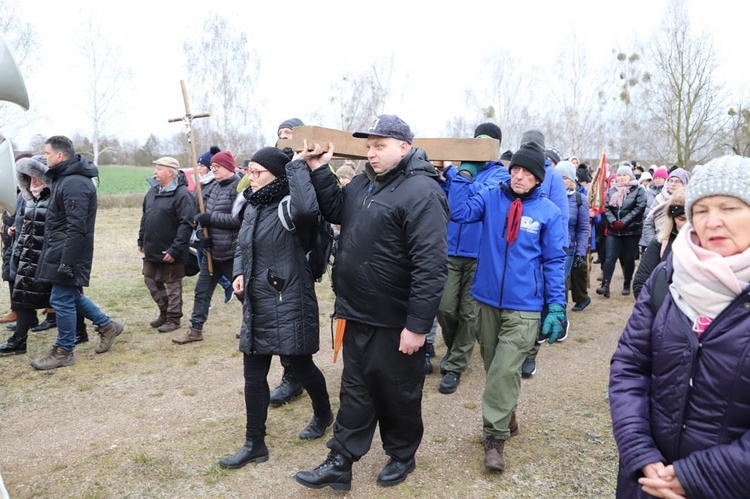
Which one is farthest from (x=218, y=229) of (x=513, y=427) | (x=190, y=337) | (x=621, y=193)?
(x=621, y=193)

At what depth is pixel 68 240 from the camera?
5105 mm

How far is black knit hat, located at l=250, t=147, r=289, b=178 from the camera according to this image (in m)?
3.58

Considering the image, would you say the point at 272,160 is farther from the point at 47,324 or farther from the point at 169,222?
the point at 47,324

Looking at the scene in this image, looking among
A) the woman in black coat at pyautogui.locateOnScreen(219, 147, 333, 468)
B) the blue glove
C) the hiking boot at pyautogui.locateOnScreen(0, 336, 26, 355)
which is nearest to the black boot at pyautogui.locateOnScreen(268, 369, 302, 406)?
the woman in black coat at pyautogui.locateOnScreen(219, 147, 333, 468)

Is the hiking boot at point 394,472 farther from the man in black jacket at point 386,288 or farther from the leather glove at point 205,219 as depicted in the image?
the leather glove at point 205,219

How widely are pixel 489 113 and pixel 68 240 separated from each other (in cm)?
3240

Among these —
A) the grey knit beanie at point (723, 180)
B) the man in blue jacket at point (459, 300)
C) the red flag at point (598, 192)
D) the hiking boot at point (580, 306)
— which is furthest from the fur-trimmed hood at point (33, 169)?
the red flag at point (598, 192)

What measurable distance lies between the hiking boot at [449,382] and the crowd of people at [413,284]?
0.02 m

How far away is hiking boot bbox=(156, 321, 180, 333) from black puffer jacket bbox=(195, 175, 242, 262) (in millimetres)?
1157

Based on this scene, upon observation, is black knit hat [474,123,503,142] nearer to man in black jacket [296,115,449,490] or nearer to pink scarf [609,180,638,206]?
man in black jacket [296,115,449,490]

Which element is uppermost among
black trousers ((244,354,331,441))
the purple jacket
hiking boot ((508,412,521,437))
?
the purple jacket

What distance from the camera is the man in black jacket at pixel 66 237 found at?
202 inches

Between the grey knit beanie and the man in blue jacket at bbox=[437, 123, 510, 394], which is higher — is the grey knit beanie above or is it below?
above

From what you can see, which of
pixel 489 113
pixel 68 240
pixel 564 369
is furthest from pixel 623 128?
pixel 68 240
